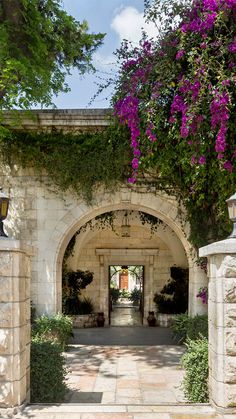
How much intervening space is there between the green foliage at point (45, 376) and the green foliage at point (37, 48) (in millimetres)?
3558

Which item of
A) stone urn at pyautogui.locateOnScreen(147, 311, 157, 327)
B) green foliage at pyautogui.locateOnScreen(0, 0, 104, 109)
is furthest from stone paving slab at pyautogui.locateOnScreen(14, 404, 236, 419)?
stone urn at pyautogui.locateOnScreen(147, 311, 157, 327)

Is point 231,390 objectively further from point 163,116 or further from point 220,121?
point 163,116

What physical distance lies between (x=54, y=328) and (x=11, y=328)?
3316 millimetres

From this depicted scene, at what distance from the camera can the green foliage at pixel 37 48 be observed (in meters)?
5.89

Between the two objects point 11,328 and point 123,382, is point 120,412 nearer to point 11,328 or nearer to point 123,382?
point 11,328

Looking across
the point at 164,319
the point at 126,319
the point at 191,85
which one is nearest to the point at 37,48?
the point at 191,85

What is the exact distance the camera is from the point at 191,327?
6.44m

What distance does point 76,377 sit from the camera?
5348 millimetres

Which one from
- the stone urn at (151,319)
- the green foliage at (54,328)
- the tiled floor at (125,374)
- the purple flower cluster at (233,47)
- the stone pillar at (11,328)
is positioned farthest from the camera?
the stone urn at (151,319)

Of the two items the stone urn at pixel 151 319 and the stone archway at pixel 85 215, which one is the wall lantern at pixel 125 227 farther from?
the stone archway at pixel 85 215

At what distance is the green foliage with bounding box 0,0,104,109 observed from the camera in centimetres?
589

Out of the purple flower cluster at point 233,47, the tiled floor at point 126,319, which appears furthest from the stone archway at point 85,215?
the tiled floor at point 126,319

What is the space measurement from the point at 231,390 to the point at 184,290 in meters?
7.07

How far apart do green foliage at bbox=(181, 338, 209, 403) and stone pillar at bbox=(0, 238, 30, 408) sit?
1613mm
